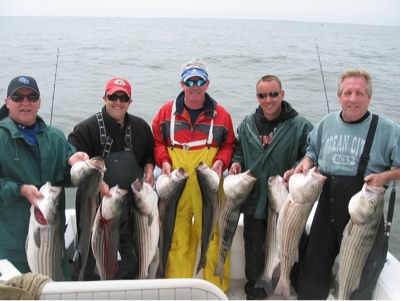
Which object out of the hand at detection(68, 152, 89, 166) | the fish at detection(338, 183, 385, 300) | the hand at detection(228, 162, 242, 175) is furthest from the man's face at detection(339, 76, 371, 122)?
the hand at detection(68, 152, 89, 166)

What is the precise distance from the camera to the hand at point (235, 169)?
14.2 feet

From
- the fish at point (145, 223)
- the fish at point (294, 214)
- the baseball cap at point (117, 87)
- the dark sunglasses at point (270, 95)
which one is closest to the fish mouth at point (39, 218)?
the fish at point (145, 223)

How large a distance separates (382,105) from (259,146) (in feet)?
49.4

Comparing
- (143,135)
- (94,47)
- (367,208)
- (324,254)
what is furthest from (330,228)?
(94,47)

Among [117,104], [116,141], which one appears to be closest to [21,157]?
[116,141]

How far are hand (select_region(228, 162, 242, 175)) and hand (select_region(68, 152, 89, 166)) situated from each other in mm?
1384

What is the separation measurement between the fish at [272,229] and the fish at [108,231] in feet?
4.48

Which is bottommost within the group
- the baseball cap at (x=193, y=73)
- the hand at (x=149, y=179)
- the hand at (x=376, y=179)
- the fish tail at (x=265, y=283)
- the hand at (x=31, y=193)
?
the fish tail at (x=265, y=283)

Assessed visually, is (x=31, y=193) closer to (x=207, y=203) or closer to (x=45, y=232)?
(x=45, y=232)

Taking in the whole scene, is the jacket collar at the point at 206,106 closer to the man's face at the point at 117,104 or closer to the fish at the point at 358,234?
the man's face at the point at 117,104

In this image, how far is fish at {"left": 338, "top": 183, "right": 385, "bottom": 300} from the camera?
139 inches

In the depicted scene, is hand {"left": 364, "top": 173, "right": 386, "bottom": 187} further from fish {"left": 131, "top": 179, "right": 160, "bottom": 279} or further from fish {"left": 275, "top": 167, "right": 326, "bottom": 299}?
fish {"left": 131, "top": 179, "right": 160, "bottom": 279}

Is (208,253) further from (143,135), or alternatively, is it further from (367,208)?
(367,208)

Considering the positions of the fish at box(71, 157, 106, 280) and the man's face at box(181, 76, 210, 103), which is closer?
the fish at box(71, 157, 106, 280)
